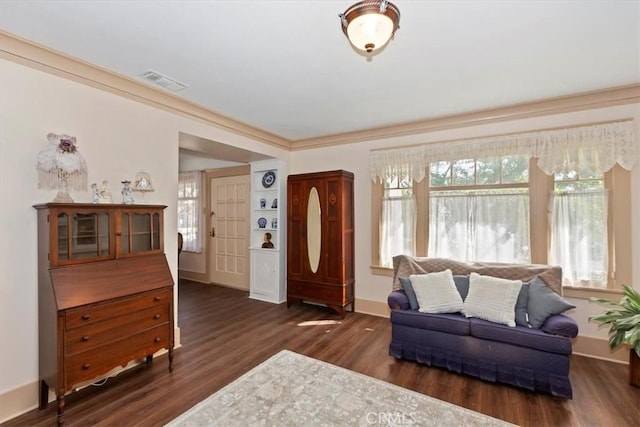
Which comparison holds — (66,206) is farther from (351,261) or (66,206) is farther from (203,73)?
(351,261)

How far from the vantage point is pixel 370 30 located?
60.3 inches

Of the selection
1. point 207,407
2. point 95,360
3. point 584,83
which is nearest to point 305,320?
point 207,407

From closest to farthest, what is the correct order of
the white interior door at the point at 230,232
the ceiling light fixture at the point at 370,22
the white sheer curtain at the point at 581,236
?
the ceiling light fixture at the point at 370,22, the white sheer curtain at the point at 581,236, the white interior door at the point at 230,232

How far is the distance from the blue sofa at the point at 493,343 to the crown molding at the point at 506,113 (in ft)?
5.71

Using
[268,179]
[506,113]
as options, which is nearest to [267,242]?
[268,179]

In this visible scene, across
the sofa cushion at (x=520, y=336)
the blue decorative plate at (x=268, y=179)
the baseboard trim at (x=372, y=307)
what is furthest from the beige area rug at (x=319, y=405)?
the blue decorative plate at (x=268, y=179)

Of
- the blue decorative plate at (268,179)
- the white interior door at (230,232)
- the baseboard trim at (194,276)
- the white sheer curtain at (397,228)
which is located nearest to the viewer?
the white sheer curtain at (397,228)

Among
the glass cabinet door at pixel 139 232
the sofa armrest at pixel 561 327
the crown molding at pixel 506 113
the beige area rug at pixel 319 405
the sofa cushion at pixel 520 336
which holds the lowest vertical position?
the beige area rug at pixel 319 405

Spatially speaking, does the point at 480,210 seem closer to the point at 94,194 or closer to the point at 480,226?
the point at 480,226

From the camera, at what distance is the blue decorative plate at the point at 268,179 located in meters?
4.83

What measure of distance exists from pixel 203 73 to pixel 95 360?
247 centimetres

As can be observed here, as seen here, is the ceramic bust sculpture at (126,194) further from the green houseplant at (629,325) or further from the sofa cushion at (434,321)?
the green houseplant at (629,325)

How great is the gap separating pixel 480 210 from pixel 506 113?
3.84ft

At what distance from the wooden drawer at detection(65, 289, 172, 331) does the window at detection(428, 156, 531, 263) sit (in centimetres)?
317
